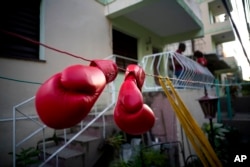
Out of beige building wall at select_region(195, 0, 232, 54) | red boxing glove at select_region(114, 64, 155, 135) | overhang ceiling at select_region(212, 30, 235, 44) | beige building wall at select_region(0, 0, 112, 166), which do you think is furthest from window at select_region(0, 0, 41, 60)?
overhang ceiling at select_region(212, 30, 235, 44)

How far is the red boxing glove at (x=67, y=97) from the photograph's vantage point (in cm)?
79

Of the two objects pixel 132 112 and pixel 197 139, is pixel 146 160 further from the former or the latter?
pixel 132 112

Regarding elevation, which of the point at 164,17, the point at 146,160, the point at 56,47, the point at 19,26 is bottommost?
the point at 146,160

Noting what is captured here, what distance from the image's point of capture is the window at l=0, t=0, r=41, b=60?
3.23 metres

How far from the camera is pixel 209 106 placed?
2.85 metres

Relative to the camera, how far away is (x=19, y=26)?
Answer: 346 centimetres

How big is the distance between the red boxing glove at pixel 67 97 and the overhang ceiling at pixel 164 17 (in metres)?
4.45

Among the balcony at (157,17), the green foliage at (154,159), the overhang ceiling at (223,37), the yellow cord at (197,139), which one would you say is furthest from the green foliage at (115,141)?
the overhang ceiling at (223,37)

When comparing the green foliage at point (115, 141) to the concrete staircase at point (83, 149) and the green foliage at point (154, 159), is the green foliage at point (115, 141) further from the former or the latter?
the green foliage at point (154, 159)

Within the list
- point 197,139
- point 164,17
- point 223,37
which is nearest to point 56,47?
point 197,139

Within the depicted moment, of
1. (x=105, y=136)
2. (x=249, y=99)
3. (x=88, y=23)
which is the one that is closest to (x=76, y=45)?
(x=88, y=23)

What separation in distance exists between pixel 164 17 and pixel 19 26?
172 inches

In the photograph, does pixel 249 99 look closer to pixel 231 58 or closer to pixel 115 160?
pixel 115 160

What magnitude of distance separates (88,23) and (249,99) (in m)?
6.59
